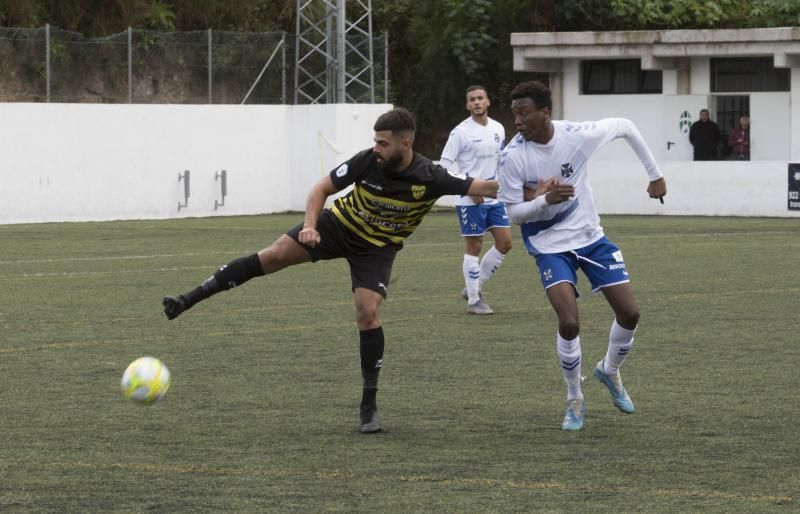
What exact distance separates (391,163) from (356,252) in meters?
0.64

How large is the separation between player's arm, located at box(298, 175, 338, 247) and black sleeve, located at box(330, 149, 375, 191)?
40mm

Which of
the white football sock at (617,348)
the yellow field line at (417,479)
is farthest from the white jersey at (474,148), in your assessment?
the yellow field line at (417,479)

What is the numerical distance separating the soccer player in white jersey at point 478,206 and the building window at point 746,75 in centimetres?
2034

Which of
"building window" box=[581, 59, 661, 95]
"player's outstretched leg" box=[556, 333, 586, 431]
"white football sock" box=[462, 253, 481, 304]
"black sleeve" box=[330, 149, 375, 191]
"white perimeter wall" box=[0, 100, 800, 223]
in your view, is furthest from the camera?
"building window" box=[581, 59, 661, 95]

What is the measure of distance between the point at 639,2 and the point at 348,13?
1014cm

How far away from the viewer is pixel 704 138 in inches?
1352

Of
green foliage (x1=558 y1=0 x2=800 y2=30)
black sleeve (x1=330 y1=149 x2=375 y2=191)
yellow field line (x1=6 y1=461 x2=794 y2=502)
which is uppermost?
green foliage (x1=558 y1=0 x2=800 y2=30)

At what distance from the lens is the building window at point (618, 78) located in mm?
36219

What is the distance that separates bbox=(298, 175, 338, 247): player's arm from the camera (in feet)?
28.4

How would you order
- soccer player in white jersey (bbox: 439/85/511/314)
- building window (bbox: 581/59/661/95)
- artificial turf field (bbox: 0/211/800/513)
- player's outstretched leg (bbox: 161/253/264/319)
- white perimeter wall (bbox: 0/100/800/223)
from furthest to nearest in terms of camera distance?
building window (bbox: 581/59/661/95) < white perimeter wall (bbox: 0/100/800/223) < soccer player in white jersey (bbox: 439/85/511/314) < player's outstretched leg (bbox: 161/253/264/319) < artificial turf field (bbox: 0/211/800/513)

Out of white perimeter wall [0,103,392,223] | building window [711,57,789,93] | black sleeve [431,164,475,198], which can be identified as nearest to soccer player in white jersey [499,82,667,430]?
black sleeve [431,164,475,198]

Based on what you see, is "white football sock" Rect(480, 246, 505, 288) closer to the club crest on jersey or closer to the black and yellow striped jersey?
the black and yellow striped jersey

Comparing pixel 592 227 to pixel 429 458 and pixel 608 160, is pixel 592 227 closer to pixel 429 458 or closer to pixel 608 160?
pixel 429 458

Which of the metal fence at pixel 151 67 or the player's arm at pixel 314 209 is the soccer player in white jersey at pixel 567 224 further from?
the metal fence at pixel 151 67
